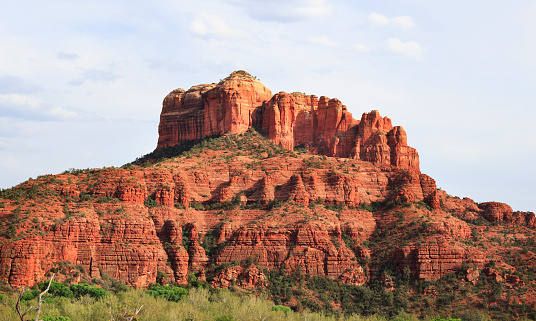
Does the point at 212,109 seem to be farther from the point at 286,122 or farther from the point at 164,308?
the point at 164,308

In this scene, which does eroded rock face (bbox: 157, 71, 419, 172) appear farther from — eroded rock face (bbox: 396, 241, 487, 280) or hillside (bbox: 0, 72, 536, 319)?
eroded rock face (bbox: 396, 241, 487, 280)

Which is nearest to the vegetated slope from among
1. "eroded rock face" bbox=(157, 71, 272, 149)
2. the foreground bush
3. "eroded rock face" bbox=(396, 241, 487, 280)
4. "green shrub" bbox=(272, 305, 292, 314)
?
"eroded rock face" bbox=(396, 241, 487, 280)

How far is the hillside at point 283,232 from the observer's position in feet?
333

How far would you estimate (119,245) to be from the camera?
103 meters

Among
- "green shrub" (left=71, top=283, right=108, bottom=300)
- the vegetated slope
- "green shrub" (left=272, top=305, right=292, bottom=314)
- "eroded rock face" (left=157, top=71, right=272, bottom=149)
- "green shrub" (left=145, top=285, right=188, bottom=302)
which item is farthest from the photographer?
"eroded rock face" (left=157, top=71, right=272, bottom=149)

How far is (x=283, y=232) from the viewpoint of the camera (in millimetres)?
112562

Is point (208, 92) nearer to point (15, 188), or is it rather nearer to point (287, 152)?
point (287, 152)

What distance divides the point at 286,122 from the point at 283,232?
38.4 metres

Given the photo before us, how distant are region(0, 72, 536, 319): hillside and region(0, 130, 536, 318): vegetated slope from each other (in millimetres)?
191

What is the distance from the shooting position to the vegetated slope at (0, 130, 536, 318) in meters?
101

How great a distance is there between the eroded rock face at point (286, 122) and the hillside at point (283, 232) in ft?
6.25

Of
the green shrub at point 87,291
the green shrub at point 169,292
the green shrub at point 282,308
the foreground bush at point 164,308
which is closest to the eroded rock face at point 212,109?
the green shrub at point 169,292

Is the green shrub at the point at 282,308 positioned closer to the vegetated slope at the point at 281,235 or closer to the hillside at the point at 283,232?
the hillside at the point at 283,232

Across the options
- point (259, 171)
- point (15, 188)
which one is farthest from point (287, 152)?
point (15, 188)
